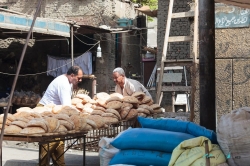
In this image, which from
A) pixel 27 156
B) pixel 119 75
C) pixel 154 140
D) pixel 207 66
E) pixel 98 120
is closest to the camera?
pixel 154 140

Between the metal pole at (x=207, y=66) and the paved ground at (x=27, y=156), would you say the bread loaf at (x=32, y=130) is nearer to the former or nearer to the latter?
the metal pole at (x=207, y=66)

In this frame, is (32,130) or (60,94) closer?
(32,130)

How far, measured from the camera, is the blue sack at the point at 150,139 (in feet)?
13.8

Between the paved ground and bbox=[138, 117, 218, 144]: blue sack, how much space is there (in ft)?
13.4

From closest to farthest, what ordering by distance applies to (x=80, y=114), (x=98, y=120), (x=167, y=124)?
(x=167, y=124)
(x=98, y=120)
(x=80, y=114)

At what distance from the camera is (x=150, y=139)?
4.34 meters

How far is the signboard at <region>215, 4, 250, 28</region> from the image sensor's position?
8229 mm

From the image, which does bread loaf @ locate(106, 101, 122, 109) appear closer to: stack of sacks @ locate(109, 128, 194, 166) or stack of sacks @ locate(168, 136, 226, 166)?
stack of sacks @ locate(109, 128, 194, 166)

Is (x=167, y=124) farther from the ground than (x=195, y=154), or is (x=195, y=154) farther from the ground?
(x=167, y=124)

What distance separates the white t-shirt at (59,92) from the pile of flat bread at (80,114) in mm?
198

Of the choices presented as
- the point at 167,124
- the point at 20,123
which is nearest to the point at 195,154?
the point at 167,124

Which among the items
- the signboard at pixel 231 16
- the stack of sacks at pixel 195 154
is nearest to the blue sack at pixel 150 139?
the stack of sacks at pixel 195 154

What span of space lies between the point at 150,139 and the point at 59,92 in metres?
3.25

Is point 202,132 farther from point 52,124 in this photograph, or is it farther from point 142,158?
point 52,124
